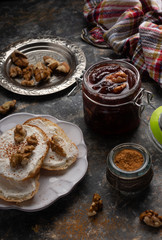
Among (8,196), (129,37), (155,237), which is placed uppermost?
(129,37)

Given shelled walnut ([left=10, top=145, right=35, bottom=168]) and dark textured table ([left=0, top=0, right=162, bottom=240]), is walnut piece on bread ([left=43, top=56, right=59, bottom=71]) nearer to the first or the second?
dark textured table ([left=0, top=0, right=162, bottom=240])

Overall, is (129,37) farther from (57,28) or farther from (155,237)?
(155,237)

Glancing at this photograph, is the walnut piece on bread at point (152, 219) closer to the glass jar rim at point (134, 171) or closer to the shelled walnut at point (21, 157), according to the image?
the glass jar rim at point (134, 171)

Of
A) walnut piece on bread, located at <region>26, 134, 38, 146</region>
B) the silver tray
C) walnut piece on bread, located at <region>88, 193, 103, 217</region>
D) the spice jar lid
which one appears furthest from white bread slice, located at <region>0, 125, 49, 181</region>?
the spice jar lid

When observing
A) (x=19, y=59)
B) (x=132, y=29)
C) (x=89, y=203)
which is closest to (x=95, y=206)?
(x=89, y=203)

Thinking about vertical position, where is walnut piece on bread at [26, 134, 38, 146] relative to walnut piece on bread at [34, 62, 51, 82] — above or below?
above

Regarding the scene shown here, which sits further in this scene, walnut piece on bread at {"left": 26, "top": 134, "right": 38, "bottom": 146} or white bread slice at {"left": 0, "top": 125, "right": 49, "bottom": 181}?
walnut piece on bread at {"left": 26, "top": 134, "right": 38, "bottom": 146}

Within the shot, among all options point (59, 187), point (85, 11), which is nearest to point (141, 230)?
point (59, 187)
